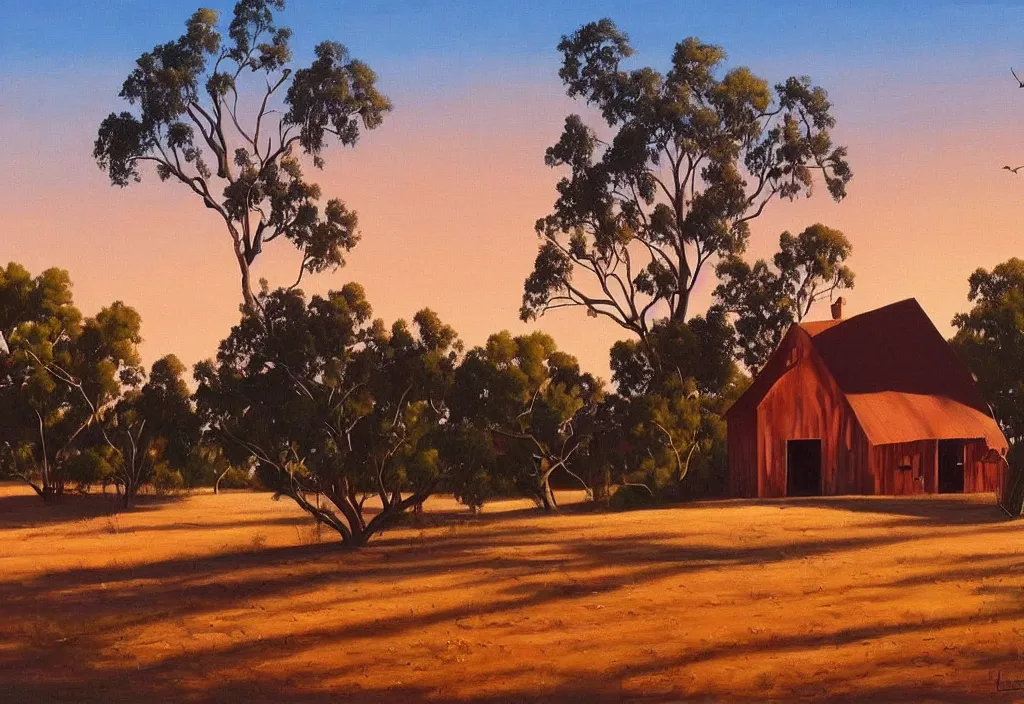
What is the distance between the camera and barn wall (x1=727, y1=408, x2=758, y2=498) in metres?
35.2

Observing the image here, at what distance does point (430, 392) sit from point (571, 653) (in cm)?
1073

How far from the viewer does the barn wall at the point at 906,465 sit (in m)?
34.3

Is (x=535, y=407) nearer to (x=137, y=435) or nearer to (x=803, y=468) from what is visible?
(x=803, y=468)

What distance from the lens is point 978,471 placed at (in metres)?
36.5

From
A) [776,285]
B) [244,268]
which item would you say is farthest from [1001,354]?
[244,268]

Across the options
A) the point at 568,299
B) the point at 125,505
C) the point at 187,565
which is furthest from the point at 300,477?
the point at 568,299

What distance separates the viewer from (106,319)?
41219 millimetres

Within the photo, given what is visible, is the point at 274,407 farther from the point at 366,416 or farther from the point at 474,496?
the point at 474,496

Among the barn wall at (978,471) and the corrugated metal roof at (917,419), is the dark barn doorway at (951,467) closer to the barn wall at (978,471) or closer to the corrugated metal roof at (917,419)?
the barn wall at (978,471)

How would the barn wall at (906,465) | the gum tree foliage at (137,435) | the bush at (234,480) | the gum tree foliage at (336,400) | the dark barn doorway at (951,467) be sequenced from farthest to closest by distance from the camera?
the bush at (234,480) → the gum tree foliage at (137,435) → the dark barn doorway at (951,467) → the barn wall at (906,465) → the gum tree foliage at (336,400)

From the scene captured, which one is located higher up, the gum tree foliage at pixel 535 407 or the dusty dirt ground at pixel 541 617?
the gum tree foliage at pixel 535 407

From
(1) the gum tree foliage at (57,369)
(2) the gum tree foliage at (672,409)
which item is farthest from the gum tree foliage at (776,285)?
Answer: (1) the gum tree foliage at (57,369)

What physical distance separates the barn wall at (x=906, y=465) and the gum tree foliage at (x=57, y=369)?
22943mm

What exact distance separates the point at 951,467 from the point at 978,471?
0.95 meters
